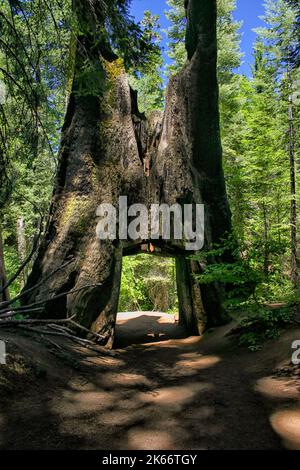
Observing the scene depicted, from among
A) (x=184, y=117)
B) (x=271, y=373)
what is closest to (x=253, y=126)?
(x=184, y=117)

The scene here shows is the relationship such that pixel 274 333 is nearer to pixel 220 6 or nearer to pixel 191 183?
pixel 191 183

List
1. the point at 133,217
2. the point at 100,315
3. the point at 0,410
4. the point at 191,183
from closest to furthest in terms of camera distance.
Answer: the point at 0,410, the point at 100,315, the point at 133,217, the point at 191,183

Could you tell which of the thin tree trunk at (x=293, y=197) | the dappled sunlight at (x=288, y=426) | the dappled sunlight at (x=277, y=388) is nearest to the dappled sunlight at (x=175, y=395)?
the dappled sunlight at (x=277, y=388)

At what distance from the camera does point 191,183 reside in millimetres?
11016

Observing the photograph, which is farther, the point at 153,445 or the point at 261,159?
the point at 261,159

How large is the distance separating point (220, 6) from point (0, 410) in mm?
24222

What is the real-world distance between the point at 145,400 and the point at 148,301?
63.2ft

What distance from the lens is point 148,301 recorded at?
919 inches

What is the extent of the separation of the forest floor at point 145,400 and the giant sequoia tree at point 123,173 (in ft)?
7.08

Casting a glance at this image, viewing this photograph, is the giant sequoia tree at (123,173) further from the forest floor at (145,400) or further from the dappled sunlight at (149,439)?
the dappled sunlight at (149,439)

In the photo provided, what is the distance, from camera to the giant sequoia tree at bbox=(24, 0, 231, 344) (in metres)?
8.60

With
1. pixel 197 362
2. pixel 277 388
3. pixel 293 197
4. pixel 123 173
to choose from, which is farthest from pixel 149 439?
pixel 293 197

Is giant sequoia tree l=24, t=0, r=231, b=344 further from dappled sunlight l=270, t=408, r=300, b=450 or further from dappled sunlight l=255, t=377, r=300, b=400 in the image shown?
dappled sunlight l=270, t=408, r=300, b=450

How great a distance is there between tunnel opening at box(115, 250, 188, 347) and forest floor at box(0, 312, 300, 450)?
4.23m
